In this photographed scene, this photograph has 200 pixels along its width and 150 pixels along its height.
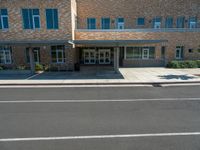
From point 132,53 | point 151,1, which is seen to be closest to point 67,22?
point 132,53

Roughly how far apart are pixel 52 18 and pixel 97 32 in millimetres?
5633

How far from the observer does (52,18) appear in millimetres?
17828

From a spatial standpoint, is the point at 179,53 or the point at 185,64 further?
the point at 179,53

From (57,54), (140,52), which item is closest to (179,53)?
(140,52)

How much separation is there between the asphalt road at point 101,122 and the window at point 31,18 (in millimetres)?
11351

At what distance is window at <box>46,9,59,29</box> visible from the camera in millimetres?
17666

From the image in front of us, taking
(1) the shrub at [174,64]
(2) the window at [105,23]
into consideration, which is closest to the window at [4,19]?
(2) the window at [105,23]

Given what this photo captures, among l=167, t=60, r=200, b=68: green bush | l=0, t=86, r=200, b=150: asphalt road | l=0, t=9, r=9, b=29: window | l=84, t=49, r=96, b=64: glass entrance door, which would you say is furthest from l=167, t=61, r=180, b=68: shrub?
l=0, t=9, r=9, b=29: window

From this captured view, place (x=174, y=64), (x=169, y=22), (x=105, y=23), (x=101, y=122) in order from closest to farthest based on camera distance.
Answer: (x=101, y=122) → (x=174, y=64) → (x=105, y=23) → (x=169, y=22)

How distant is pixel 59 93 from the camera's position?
31.5 feet

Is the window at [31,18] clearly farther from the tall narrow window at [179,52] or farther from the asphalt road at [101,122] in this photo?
the tall narrow window at [179,52]

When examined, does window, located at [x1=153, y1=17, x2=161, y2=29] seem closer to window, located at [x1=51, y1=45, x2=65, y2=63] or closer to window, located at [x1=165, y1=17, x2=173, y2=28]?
window, located at [x1=165, y1=17, x2=173, y2=28]

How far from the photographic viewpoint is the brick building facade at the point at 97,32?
17.5m

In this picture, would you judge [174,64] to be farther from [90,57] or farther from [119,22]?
[90,57]
